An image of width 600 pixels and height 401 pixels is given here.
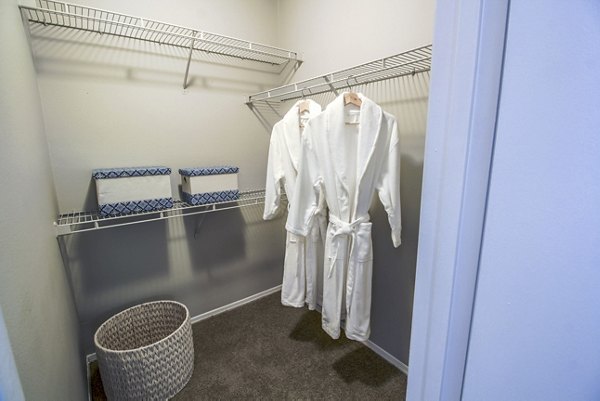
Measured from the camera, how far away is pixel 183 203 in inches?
62.7

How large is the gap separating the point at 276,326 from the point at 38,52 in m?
1.97

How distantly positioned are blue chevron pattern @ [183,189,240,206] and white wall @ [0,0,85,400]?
2.00ft

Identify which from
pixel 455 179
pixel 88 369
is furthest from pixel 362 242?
pixel 88 369

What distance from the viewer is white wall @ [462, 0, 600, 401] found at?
340mm

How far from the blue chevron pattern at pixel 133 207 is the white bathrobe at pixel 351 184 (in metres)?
0.71

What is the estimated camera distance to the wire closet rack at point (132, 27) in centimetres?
114

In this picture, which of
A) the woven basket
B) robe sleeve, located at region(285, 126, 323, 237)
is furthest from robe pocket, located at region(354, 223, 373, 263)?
the woven basket

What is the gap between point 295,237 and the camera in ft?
4.68

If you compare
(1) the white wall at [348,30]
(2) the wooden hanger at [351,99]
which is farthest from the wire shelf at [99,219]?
(1) the white wall at [348,30]

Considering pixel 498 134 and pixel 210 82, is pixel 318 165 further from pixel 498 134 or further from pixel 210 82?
pixel 210 82

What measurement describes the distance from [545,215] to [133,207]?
1.51 meters

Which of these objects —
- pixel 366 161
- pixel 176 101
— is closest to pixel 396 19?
pixel 366 161

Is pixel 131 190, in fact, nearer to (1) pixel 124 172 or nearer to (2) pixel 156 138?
(1) pixel 124 172

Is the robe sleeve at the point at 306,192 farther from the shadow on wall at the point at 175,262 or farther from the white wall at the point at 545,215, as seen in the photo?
the white wall at the point at 545,215
